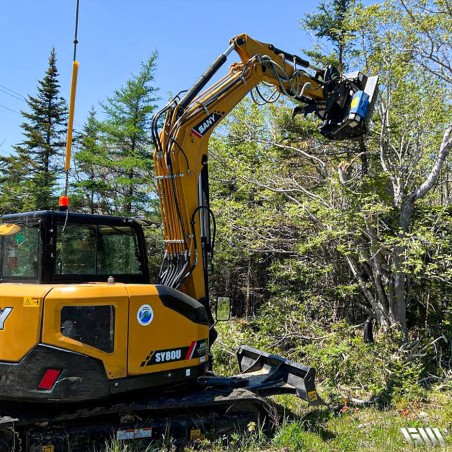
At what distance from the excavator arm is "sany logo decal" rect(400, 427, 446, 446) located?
9.47ft

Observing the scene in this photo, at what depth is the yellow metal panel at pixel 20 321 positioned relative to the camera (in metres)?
4.18

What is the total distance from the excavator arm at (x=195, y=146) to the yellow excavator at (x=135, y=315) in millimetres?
17

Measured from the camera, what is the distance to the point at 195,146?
5711mm

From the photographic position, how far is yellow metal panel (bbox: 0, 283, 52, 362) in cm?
418

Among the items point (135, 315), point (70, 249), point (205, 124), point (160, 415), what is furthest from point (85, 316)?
point (205, 124)

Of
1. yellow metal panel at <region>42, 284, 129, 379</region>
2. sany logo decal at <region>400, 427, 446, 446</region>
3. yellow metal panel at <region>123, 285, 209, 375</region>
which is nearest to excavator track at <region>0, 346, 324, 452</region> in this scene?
yellow metal panel at <region>123, 285, 209, 375</region>

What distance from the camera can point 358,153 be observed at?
953 cm

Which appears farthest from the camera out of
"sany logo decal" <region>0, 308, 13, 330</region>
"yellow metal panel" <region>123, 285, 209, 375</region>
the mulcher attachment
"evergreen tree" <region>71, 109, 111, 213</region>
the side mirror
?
"evergreen tree" <region>71, 109, 111, 213</region>

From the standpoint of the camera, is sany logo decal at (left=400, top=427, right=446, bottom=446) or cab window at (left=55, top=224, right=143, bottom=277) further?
sany logo decal at (left=400, top=427, right=446, bottom=446)

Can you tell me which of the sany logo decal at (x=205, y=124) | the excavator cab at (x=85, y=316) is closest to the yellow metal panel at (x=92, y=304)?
the excavator cab at (x=85, y=316)

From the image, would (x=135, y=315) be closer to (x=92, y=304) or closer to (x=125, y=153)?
(x=92, y=304)

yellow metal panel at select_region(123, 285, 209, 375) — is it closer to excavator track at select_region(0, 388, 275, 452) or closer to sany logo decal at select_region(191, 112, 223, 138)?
excavator track at select_region(0, 388, 275, 452)

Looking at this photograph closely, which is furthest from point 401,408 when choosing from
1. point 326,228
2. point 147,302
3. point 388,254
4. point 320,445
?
point 147,302

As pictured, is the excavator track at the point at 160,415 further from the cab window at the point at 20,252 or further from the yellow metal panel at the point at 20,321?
the cab window at the point at 20,252
